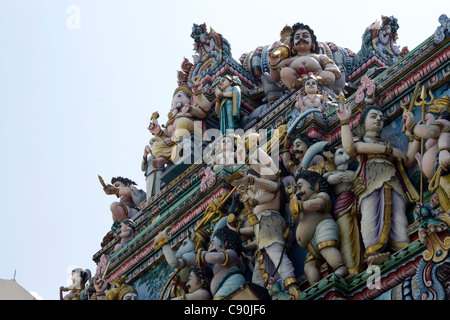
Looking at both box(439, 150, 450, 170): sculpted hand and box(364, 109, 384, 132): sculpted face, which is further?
box(364, 109, 384, 132): sculpted face

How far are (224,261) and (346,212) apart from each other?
222 cm

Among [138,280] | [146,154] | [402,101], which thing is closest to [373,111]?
[402,101]

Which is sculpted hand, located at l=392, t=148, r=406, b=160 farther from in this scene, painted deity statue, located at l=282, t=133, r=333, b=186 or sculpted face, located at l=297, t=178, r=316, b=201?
painted deity statue, located at l=282, t=133, r=333, b=186

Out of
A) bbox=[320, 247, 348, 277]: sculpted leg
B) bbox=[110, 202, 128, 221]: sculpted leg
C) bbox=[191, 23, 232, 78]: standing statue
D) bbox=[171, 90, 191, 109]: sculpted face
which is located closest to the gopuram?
bbox=[320, 247, 348, 277]: sculpted leg

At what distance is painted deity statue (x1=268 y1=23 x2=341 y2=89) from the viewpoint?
1897 centimetres

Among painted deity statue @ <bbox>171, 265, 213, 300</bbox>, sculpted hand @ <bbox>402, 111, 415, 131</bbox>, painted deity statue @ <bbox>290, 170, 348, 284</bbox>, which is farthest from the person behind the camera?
painted deity statue @ <bbox>171, 265, 213, 300</bbox>

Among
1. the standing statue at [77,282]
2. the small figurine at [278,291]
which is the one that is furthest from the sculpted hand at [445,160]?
the standing statue at [77,282]

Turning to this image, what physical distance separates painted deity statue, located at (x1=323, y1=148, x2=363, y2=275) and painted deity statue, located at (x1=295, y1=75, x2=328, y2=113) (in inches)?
89.3

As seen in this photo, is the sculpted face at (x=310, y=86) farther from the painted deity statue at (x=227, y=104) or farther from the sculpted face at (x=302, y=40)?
the sculpted face at (x=302, y=40)

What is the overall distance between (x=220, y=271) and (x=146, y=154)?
787 cm

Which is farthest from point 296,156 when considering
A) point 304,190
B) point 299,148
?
point 304,190
